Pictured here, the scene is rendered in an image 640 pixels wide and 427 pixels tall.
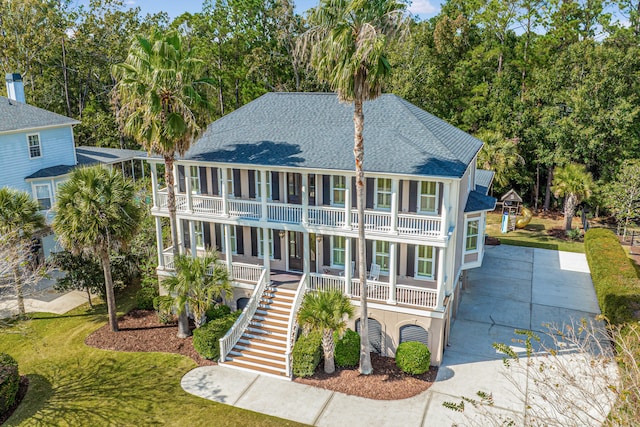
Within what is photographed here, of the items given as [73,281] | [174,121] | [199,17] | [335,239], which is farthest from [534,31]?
[73,281]

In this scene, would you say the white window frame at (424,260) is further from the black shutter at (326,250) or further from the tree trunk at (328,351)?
the tree trunk at (328,351)

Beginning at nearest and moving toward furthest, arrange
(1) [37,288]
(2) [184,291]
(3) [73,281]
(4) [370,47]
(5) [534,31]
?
(4) [370,47] → (2) [184,291] → (3) [73,281] → (1) [37,288] → (5) [534,31]

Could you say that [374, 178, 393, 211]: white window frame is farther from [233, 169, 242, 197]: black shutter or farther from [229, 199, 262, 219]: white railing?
[233, 169, 242, 197]: black shutter

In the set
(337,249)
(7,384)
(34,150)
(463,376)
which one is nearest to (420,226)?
(337,249)

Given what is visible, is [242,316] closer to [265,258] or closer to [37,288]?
[265,258]

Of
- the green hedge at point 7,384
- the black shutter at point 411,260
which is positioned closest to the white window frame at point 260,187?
the black shutter at point 411,260

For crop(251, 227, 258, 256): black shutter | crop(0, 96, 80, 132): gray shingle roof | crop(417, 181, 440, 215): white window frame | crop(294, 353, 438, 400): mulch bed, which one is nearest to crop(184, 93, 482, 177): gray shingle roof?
crop(417, 181, 440, 215): white window frame

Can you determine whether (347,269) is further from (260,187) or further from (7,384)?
(7,384)

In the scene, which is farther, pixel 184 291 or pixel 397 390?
pixel 184 291
